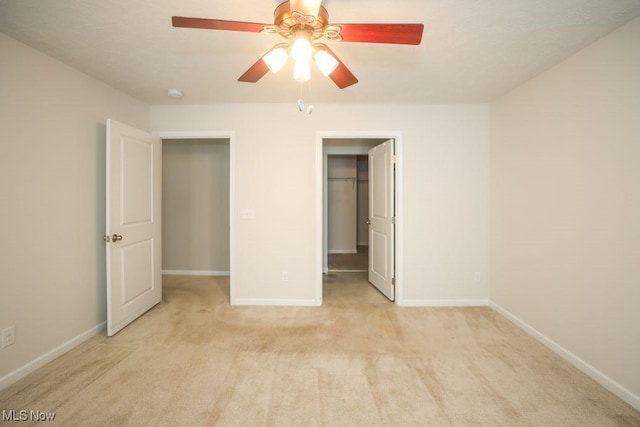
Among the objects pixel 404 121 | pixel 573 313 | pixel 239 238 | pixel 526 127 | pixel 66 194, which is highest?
pixel 404 121

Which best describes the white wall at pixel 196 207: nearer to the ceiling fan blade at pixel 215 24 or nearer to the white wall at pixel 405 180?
the white wall at pixel 405 180

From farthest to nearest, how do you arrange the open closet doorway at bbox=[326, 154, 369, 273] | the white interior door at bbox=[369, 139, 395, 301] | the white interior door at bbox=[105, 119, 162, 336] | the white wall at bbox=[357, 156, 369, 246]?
the white wall at bbox=[357, 156, 369, 246] → the open closet doorway at bbox=[326, 154, 369, 273] → the white interior door at bbox=[369, 139, 395, 301] → the white interior door at bbox=[105, 119, 162, 336]

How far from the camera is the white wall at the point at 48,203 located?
2.00m

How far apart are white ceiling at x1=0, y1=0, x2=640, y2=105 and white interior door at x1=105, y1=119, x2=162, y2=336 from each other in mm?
592

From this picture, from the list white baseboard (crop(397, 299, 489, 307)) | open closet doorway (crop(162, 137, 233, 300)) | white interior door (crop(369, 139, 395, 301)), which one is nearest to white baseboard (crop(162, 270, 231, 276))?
open closet doorway (crop(162, 137, 233, 300))

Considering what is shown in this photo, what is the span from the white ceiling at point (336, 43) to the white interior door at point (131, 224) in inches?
23.3

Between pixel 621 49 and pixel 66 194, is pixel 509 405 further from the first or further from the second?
pixel 66 194

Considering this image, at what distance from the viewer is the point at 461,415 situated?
171 cm

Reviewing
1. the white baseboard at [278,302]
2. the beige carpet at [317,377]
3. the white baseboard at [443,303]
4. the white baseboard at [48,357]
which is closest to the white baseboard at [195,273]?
the white baseboard at [278,302]

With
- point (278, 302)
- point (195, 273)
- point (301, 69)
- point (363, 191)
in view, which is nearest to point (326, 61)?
point (301, 69)

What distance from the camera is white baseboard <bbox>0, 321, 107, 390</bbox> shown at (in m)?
1.97

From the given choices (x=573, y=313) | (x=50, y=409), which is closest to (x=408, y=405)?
(x=573, y=313)

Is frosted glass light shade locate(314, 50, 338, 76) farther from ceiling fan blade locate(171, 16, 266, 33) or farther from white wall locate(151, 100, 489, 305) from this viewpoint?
white wall locate(151, 100, 489, 305)

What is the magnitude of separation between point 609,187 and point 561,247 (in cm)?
60
